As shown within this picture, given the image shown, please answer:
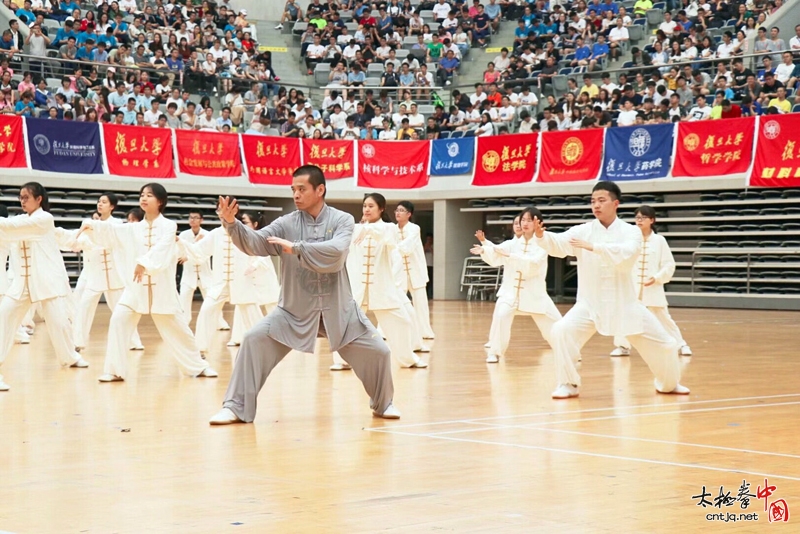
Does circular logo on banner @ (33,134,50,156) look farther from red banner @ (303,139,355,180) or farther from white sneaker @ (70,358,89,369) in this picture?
white sneaker @ (70,358,89,369)

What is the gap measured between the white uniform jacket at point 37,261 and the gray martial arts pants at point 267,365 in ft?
10.3

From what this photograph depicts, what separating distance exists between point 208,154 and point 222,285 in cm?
1124

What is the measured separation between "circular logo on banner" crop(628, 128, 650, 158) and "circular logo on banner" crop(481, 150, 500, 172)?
3.56m

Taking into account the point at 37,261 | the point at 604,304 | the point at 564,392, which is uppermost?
the point at 37,261

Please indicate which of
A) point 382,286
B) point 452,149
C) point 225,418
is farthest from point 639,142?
point 225,418

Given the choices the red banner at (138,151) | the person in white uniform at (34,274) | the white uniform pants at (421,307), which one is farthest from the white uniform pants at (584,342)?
the red banner at (138,151)

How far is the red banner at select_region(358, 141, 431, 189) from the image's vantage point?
83.5 ft

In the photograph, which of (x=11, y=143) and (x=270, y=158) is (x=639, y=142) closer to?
(x=270, y=158)

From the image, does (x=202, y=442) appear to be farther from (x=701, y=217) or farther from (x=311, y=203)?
(x=701, y=217)

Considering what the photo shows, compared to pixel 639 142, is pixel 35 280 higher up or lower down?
lower down

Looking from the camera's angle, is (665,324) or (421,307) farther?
(421,307)

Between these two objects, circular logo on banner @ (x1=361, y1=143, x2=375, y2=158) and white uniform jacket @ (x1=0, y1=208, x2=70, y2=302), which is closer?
white uniform jacket @ (x1=0, y1=208, x2=70, y2=302)

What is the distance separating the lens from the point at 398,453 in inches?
241

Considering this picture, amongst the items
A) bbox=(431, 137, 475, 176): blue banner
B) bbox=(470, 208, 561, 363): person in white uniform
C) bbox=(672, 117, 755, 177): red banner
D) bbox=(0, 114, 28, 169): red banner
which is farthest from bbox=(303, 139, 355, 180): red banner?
bbox=(470, 208, 561, 363): person in white uniform
